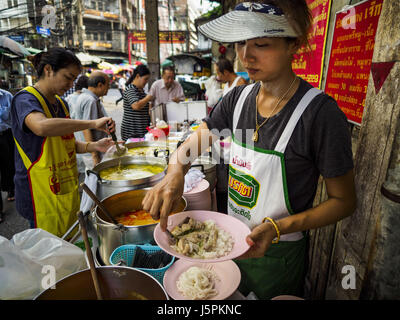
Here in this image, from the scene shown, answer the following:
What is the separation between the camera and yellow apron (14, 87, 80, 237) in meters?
2.27

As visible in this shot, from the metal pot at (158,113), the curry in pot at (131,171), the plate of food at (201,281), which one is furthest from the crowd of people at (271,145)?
the metal pot at (158,113)

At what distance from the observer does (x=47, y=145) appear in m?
2.28

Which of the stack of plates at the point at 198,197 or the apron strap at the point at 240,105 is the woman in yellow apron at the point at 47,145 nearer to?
the stack of plates at the point at 198,197

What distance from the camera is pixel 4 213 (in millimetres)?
4699

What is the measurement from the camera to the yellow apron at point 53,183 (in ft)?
7.44

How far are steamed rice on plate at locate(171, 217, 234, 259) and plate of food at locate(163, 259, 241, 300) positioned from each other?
0.33 feet

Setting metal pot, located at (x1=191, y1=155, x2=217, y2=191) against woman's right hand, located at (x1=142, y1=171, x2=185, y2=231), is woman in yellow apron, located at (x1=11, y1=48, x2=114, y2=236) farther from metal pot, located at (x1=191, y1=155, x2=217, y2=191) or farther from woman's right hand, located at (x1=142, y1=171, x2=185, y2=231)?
woman's right hand, located at (x1=142, y1=171, x2=185, y2=231)

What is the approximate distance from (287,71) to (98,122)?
1910 mm

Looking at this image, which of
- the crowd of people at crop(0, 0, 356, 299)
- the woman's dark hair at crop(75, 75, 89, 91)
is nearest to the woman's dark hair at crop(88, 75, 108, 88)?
the woman's dark hair at crop(75, 75, 89, 91)

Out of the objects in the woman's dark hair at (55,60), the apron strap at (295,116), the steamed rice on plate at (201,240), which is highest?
the woman's dark hair at (55,60)

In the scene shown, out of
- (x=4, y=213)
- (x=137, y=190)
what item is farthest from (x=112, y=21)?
(x=137, y=190)

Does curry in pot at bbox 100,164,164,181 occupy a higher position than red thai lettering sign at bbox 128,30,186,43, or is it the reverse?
red thai lettering sign at bbox 128,30,186,43

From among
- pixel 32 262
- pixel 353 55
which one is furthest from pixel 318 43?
pixel 32 262

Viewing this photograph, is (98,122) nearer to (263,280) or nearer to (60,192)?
(60,192)
